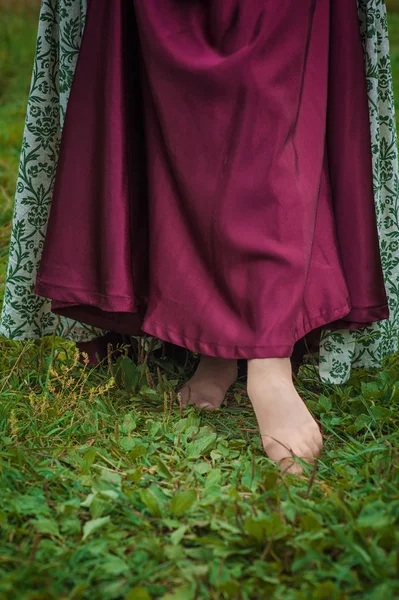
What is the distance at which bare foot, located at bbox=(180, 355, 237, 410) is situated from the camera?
1.50m

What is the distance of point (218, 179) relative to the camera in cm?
126

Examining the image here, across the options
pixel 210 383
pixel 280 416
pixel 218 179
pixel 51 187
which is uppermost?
pixel 218 179

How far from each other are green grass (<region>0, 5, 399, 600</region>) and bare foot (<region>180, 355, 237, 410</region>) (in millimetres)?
32

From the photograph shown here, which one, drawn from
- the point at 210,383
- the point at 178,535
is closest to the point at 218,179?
the point at 210,383

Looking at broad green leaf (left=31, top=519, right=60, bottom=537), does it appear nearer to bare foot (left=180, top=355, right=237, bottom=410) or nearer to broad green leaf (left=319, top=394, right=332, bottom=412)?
bare foot (left=180, top=355, right=237, bottom=410)

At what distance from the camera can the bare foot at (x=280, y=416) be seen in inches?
47.6

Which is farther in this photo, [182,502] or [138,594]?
[182,502]

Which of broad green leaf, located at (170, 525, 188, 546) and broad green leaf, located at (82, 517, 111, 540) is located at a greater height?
broad green leaf, located at (170, 525, 188, 546)

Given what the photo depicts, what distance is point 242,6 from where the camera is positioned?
122 cm

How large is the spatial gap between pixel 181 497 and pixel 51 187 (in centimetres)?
80

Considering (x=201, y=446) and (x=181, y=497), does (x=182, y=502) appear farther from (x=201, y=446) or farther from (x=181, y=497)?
(x=201, y=446)

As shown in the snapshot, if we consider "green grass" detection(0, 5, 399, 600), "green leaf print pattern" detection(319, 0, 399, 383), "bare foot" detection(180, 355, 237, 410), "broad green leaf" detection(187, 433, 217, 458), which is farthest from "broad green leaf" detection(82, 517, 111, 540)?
"green leaf print pattern" detection(319, 0, 399, 383)

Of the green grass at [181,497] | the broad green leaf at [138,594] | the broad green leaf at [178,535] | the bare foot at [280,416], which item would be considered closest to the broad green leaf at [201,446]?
the green grass at [181,497]

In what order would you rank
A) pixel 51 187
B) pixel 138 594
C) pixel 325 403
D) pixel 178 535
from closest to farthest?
pixel 138 594 < pixel 178 535 < pixel 325 403 < pixel 51 187
